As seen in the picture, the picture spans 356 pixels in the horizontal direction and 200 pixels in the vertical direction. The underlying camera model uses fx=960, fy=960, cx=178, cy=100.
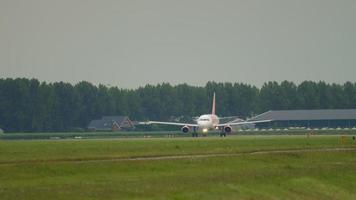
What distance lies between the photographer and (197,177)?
54281mm

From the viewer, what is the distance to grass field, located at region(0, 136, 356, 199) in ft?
151

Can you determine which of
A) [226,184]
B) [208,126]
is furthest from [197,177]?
[208,126]

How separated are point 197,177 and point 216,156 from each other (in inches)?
627

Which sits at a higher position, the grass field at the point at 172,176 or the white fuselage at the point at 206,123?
the white fuselage at the point at 206,123

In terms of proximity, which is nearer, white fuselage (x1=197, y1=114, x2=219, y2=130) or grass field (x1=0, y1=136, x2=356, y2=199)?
grass field (x1=0, y1=136, x2=356, y2=199)

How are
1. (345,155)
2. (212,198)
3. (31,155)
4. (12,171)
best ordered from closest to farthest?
(212,198), (12,171), (31,155), (345,155)

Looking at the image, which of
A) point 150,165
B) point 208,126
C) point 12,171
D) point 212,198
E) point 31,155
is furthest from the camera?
point 208,126

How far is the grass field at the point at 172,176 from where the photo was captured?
46094 millimetres

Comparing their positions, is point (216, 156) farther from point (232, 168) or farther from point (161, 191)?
point (161, 191)

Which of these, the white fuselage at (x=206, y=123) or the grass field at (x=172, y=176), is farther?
the white fuselage at (x=206, y=123)

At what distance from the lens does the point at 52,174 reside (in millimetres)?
53500

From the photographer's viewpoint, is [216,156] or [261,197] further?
[216,156]

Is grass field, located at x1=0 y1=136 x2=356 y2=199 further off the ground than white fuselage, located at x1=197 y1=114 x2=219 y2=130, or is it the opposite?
white fuselage, located at x1=197 y1=114 x2=219 y2=130

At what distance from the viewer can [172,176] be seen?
54.6m
